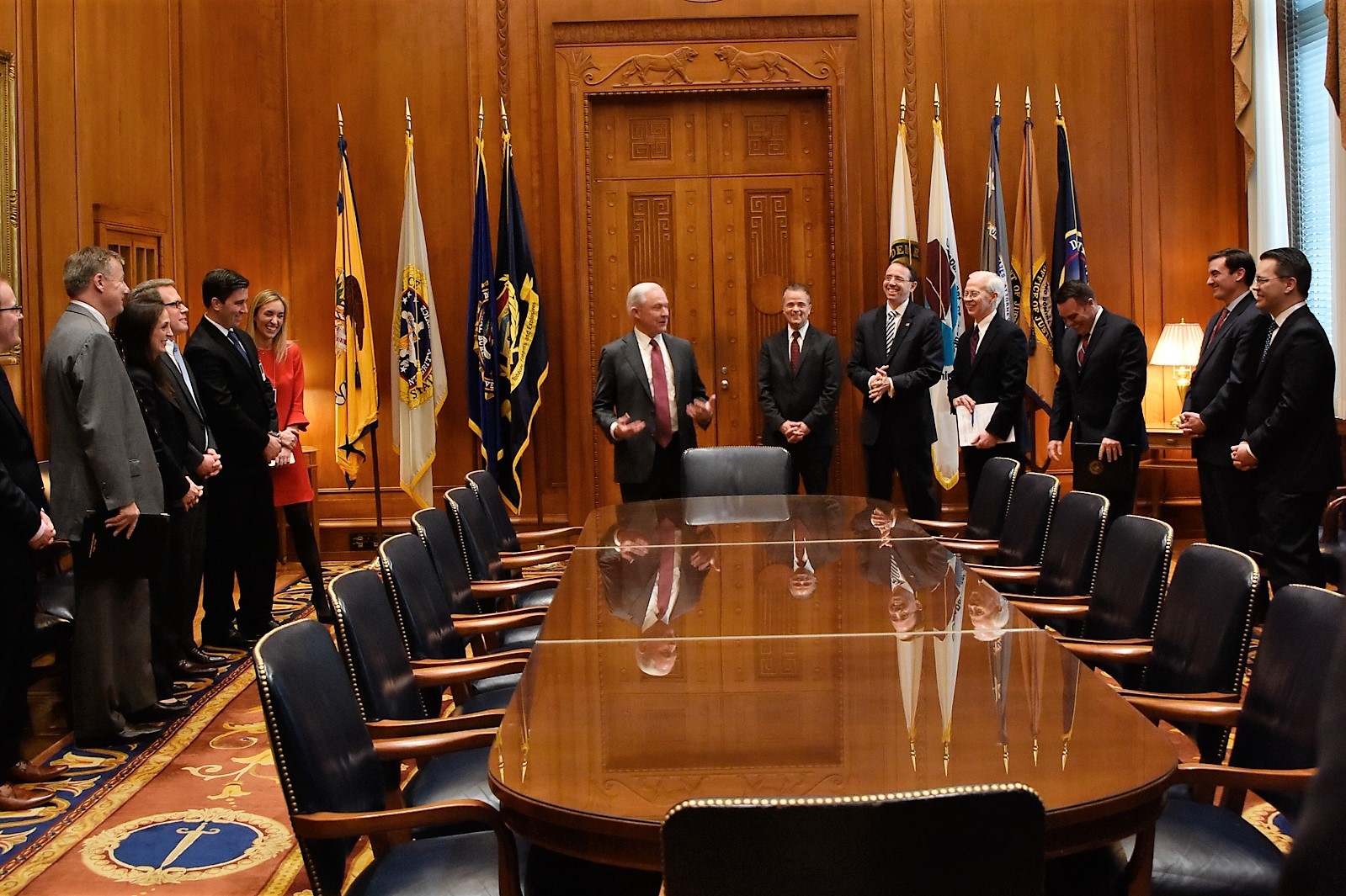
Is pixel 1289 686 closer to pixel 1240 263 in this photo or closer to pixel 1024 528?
pixel 1024 528

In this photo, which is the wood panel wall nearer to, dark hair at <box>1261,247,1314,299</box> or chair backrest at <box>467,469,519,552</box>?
dark hair at <box>1261,247,1314,299</box>

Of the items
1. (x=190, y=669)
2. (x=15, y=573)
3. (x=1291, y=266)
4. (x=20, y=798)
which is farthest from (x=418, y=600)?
(x=1291, y=266)

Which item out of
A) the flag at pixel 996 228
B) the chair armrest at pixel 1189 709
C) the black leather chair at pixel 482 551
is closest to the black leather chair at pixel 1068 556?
the chair armrest at pixel 1189 709

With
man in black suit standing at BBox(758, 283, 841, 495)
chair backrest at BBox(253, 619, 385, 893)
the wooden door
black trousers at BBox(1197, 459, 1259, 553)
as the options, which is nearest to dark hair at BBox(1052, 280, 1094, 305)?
black trousers at BBox(1197, 459, 1259, 553)

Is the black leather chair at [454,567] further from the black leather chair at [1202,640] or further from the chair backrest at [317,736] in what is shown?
the black leather chair at [1202,640]

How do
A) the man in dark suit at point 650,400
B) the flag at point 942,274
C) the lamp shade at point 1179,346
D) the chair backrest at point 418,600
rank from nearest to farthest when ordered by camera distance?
the chair backrest at point 418,600 < the man in dark suit at point 650,400 < the lamp shade at point 1179,346 < the flag at point 942,274

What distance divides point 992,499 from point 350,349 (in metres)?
4.39

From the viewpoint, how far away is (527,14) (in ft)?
26.4

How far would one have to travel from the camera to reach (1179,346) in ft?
25.2

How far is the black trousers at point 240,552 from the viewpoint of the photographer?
227 inches

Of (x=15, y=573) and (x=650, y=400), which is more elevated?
(x=650, y=400)

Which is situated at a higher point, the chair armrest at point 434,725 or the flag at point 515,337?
the flag at point 515,337

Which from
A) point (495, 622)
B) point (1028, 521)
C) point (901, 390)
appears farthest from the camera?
point (901, 390)

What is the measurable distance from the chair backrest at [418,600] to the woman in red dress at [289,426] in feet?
9.02
